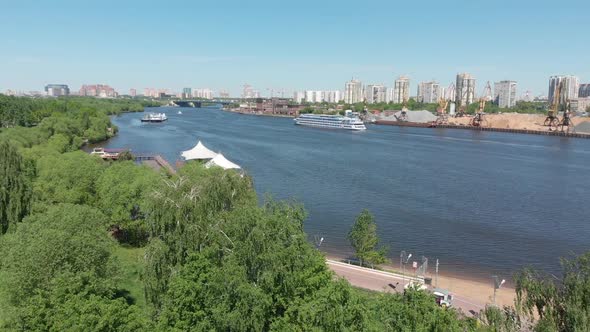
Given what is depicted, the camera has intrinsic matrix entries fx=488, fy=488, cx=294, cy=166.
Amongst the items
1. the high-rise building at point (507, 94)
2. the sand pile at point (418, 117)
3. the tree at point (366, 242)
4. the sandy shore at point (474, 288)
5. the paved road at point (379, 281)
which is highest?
the high-rise building at point (507, 94)

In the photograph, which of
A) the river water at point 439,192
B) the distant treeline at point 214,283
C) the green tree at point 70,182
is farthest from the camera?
the river water at point 439,192

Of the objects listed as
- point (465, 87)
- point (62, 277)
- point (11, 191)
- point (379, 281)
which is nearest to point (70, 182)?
point (11, 191)

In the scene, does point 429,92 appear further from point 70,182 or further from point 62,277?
point 62,277

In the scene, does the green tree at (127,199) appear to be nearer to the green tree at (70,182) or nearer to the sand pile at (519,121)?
the green tree at (70,182)

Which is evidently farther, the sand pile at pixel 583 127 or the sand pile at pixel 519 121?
the sand pile at pixel 519 121

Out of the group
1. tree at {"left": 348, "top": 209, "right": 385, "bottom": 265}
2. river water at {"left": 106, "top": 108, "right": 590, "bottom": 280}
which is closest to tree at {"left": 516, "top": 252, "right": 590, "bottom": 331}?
tree at {"left": 348, "top": 209, "right": 385, "bottom": 265}

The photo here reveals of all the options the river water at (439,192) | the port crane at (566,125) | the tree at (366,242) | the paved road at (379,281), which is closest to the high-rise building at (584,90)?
the port crane at (566,125)

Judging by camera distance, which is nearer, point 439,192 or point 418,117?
point 439,192
